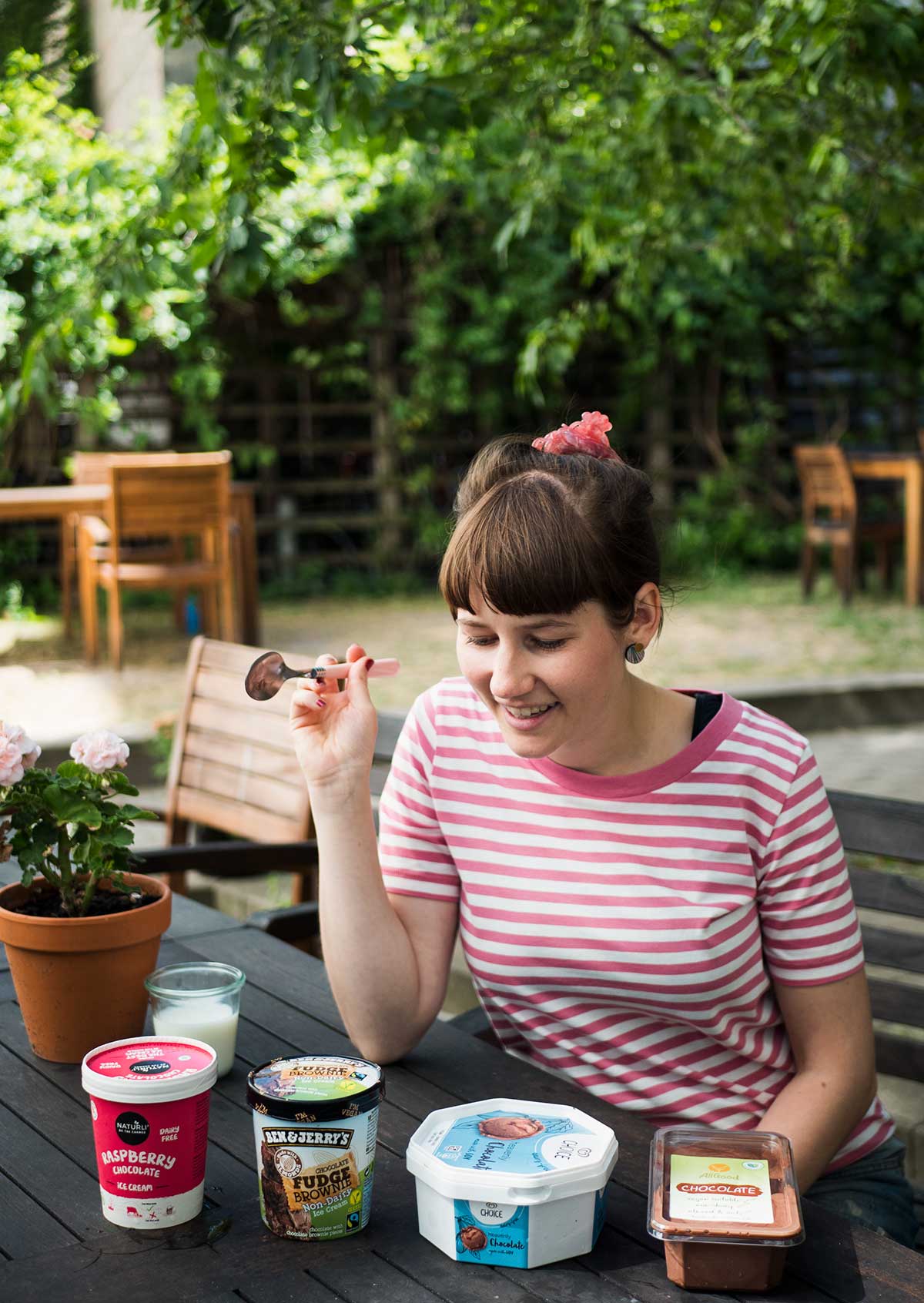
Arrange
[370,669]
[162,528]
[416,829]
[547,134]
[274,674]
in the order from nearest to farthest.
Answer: [274,674]
[370,669]
[416,829]
[547,134]
[162,528]

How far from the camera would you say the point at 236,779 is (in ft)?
8.40

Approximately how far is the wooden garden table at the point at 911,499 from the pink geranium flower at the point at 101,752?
7.23m

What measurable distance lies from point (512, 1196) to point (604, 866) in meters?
0.47

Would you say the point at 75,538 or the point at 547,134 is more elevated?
the point at 547,134

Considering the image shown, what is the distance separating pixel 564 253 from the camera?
9.12 m

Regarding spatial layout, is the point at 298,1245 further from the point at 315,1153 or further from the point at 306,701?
the point at 306,701

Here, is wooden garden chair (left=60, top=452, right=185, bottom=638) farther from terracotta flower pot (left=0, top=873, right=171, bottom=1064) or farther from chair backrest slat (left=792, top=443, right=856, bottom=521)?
terracotta flower pot (left=0, top=873, right=171, bottom=1064)

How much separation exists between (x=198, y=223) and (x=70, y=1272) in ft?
6.43

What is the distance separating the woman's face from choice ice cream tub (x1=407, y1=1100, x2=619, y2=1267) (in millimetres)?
422

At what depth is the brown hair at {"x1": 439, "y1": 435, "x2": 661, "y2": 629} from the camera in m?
1.29

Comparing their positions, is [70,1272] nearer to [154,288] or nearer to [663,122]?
[154,288]

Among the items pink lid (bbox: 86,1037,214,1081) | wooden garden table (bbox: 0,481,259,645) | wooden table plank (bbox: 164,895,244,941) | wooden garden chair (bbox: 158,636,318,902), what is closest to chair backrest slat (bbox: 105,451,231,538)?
wooden garden table (bbox: 0,481,259,645)

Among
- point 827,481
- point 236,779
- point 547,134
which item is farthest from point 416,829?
point 827,481

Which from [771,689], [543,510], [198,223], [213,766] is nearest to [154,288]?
[198,223]
